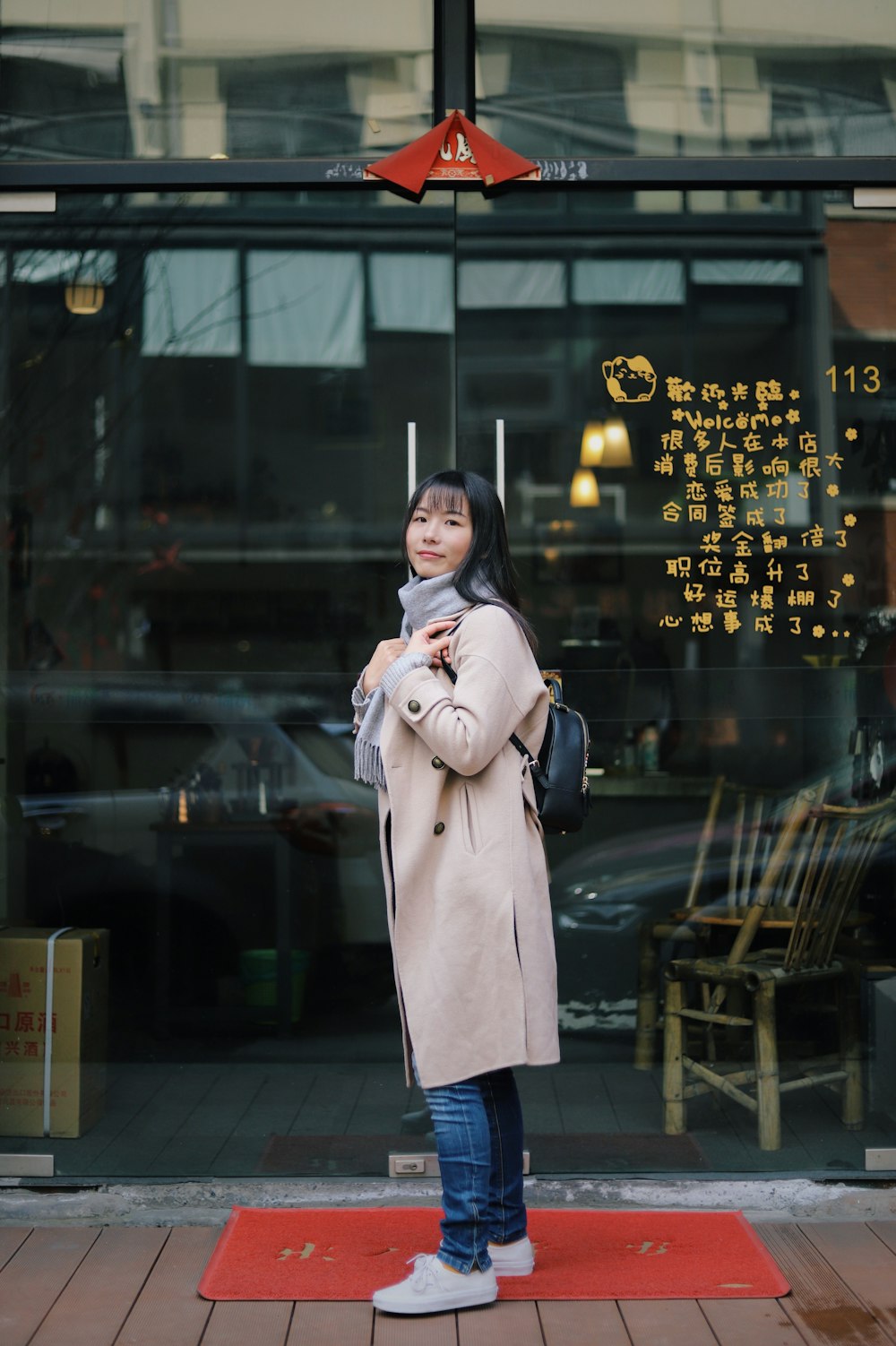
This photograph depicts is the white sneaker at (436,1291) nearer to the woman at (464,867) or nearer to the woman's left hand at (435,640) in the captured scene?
the woman at (464,867)

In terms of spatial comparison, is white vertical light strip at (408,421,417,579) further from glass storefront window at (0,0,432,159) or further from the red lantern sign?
glass storefront window at (0,0,432,159)

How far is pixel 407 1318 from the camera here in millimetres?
3072

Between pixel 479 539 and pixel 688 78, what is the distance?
178 cm

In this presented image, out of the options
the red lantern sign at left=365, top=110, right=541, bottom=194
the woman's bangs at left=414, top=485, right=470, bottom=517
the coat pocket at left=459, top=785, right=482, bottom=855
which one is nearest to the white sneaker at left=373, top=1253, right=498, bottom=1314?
the coat pocket at left=459, top=785, right=482, bottom=855

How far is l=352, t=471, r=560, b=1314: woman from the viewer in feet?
9.90

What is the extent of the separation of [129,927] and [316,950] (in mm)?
548

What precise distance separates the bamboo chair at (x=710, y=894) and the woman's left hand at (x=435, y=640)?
154 cm

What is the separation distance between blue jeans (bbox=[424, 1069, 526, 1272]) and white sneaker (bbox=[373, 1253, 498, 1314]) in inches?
0.9

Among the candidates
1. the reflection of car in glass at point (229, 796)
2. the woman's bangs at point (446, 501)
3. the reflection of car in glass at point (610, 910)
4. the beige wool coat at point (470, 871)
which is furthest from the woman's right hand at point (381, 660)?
the reflection of car in glass at point (610, 910)

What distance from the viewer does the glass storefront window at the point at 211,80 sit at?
4.09m

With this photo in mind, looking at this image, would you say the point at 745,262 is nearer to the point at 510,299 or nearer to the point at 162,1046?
the point at 510,299

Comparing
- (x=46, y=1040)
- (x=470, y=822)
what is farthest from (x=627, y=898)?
(x=46, y=1040)

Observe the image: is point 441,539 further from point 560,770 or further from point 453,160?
point 453,160

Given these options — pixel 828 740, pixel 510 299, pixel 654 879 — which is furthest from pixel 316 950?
pixel 510 299
